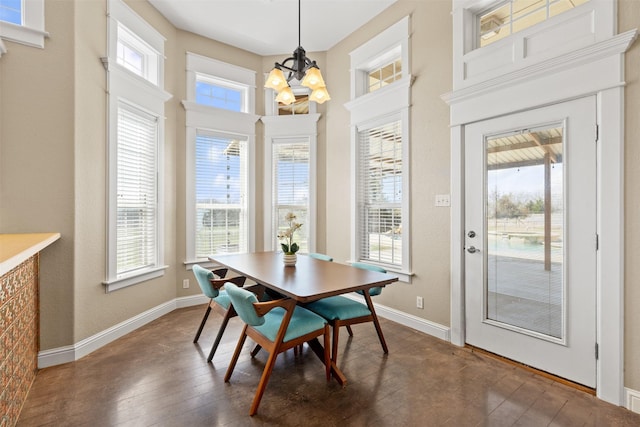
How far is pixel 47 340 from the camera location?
2465 mm

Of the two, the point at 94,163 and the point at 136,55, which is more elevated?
the point at 136,55

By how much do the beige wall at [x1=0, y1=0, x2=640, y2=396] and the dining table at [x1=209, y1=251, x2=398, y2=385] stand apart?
1.02 meters

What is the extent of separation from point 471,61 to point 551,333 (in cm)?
236

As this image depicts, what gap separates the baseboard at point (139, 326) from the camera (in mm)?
2480

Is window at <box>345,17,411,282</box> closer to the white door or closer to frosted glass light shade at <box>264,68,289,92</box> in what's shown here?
the white door

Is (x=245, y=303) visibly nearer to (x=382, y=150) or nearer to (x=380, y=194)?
(x=380, y=194)

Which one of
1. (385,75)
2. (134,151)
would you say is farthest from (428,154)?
(134,151)

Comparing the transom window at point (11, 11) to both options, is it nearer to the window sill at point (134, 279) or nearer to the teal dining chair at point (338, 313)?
the window sill at point (134, 279)

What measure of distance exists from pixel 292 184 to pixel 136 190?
1979 mm

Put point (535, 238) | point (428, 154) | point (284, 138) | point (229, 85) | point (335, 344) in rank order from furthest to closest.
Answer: point (284, 138), point (229, 85), point (428, 154), point (535, 238), point (335, 344)

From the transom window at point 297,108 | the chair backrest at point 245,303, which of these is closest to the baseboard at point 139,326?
the chair backrest at point 245,303

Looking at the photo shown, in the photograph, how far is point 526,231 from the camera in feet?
8.06

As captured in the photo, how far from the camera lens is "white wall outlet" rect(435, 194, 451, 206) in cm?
A: 294

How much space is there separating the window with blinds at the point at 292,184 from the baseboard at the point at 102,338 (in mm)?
1622
